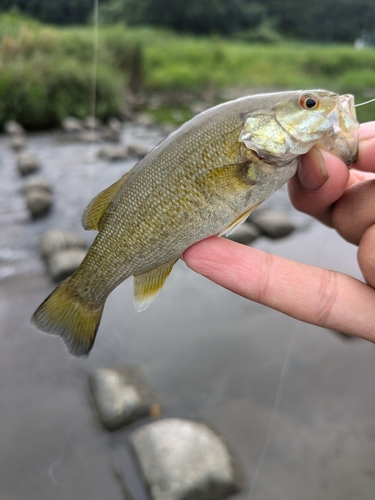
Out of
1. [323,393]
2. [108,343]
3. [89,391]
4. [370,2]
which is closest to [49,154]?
[108,343]

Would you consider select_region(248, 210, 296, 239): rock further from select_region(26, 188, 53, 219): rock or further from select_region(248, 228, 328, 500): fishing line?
select_region(26, 188, 53, 219): rock

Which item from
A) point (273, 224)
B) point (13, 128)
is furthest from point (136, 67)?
point (273, 224)

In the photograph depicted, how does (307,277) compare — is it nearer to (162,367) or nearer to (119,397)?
(119,397)

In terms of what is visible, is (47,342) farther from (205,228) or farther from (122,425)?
(205,228)

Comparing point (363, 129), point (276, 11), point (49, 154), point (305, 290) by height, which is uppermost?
point (276, 11)

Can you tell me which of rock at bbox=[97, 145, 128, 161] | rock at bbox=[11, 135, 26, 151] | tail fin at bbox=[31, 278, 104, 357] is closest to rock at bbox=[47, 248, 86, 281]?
tail fin at bbox=[31, 278, 104, 357]

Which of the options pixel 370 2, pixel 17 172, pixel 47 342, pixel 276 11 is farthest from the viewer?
pixel 276 11
